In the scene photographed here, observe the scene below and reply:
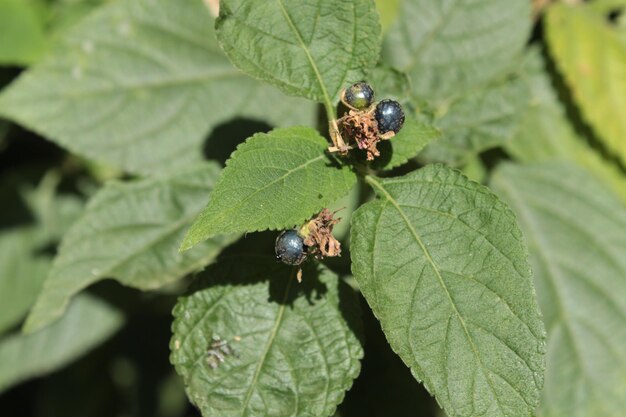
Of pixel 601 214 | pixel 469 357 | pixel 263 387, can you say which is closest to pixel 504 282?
pixel 469 357

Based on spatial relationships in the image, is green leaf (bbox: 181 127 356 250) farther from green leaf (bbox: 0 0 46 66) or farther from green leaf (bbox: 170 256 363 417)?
green leaf (bbox: 0 0 46 66)

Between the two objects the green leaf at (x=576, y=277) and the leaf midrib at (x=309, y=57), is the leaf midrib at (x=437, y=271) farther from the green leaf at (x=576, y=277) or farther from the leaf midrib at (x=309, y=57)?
the green leaf at (x=576, y=277)

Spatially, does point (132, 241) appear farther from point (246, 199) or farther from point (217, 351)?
point (246, 199)

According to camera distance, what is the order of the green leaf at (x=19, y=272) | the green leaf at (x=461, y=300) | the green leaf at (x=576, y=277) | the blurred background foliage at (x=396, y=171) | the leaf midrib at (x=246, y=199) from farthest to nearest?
the green leaf at (x=19, y=272) < the green leaf at (x=576, y=277) < the blurred background foliage at (x=396, y=171) < the green leaf at (x=461, y=300) < the leaf midrib at (x=246, y=199)

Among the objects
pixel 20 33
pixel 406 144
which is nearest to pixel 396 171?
pixel 406 144

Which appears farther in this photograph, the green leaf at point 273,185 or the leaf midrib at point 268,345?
the leaf midrib at point 268,345

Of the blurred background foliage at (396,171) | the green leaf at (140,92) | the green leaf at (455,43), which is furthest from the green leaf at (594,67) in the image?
the green leaf at (140,92)

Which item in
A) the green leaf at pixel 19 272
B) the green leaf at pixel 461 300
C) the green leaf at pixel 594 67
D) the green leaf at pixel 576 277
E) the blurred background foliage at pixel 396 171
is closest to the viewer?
the green leaf at pixel 461 300

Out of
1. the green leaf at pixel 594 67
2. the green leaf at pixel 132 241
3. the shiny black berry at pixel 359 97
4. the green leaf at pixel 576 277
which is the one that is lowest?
the green leaf at pixel 132 241
